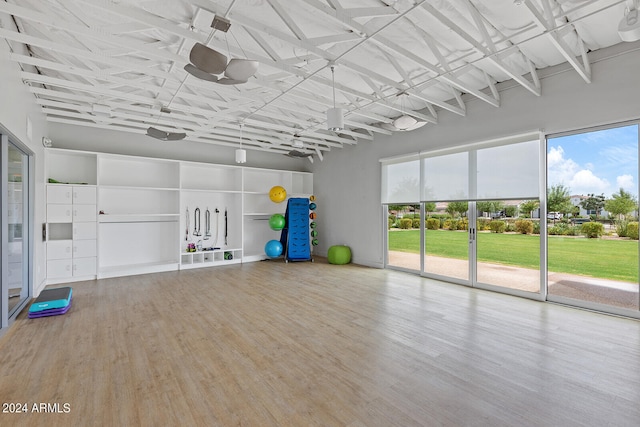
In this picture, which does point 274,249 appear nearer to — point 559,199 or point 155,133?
point 155,133

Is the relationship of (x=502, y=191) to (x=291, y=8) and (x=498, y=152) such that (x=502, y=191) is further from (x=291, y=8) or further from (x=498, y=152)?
(x=291, y=8)

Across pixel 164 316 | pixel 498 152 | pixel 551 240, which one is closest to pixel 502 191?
pixel 498 152

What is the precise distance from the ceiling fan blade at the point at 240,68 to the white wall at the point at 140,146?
5.53 m

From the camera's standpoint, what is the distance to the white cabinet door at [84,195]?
6.04m

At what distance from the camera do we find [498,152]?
17.6 feet

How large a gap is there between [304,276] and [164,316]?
10.1 ft

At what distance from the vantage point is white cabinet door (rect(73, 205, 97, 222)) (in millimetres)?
6027

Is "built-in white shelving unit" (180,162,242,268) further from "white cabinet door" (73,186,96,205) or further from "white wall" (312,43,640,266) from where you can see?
"white wall" (312,43,640,266)

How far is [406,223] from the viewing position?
7.14m

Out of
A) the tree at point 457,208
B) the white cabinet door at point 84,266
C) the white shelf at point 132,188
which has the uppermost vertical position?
the white shelf at point 132,188

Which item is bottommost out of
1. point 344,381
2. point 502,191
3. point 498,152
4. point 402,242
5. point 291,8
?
point 344,381

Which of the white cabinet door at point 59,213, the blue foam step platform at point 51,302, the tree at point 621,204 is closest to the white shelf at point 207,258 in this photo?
the white cabinet door at point 59,213

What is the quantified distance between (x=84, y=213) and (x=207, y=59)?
5.20 meters

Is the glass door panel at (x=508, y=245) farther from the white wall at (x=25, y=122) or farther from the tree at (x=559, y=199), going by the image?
the white wall at (x=25, y=122)
